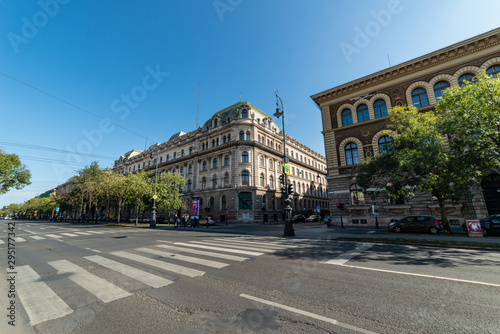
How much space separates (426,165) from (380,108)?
14339 mm

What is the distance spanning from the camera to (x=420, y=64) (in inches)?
877

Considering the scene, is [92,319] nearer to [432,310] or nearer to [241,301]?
[241,301]

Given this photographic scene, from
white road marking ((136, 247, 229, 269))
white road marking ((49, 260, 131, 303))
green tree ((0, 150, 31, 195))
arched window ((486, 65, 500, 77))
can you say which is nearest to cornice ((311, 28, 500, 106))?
arched window ((486, 65, 500, 77))

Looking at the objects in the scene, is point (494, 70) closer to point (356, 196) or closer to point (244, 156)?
point (356, 196)

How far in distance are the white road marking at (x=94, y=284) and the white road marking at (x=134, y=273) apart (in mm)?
613

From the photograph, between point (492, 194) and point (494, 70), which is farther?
point (494, 70)

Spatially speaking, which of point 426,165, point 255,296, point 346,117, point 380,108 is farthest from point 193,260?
point 380,108

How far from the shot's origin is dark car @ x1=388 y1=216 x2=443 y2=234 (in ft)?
A: 49.1

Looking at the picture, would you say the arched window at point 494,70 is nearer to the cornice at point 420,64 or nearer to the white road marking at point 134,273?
the cornice at point 420,64

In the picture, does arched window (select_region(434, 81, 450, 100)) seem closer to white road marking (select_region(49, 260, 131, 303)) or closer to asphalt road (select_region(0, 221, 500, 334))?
asphalt road (select_region(0, 221, 500, 334))

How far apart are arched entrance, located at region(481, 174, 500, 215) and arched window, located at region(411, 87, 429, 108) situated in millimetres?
8918

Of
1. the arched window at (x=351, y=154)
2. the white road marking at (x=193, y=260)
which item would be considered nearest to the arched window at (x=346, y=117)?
the arched window at (x=351, y=154)

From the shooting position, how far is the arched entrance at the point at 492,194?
18675mm

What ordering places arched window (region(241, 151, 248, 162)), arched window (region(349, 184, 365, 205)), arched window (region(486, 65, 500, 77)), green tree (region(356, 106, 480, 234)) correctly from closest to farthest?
1. green tree (region(356, 106, 480, 234))
2. arched window (region(486, 65, 500, 77))
3. arched window (region(349, 184, 365, 205))
4. arched window (region(241, 151, 248, 162))
